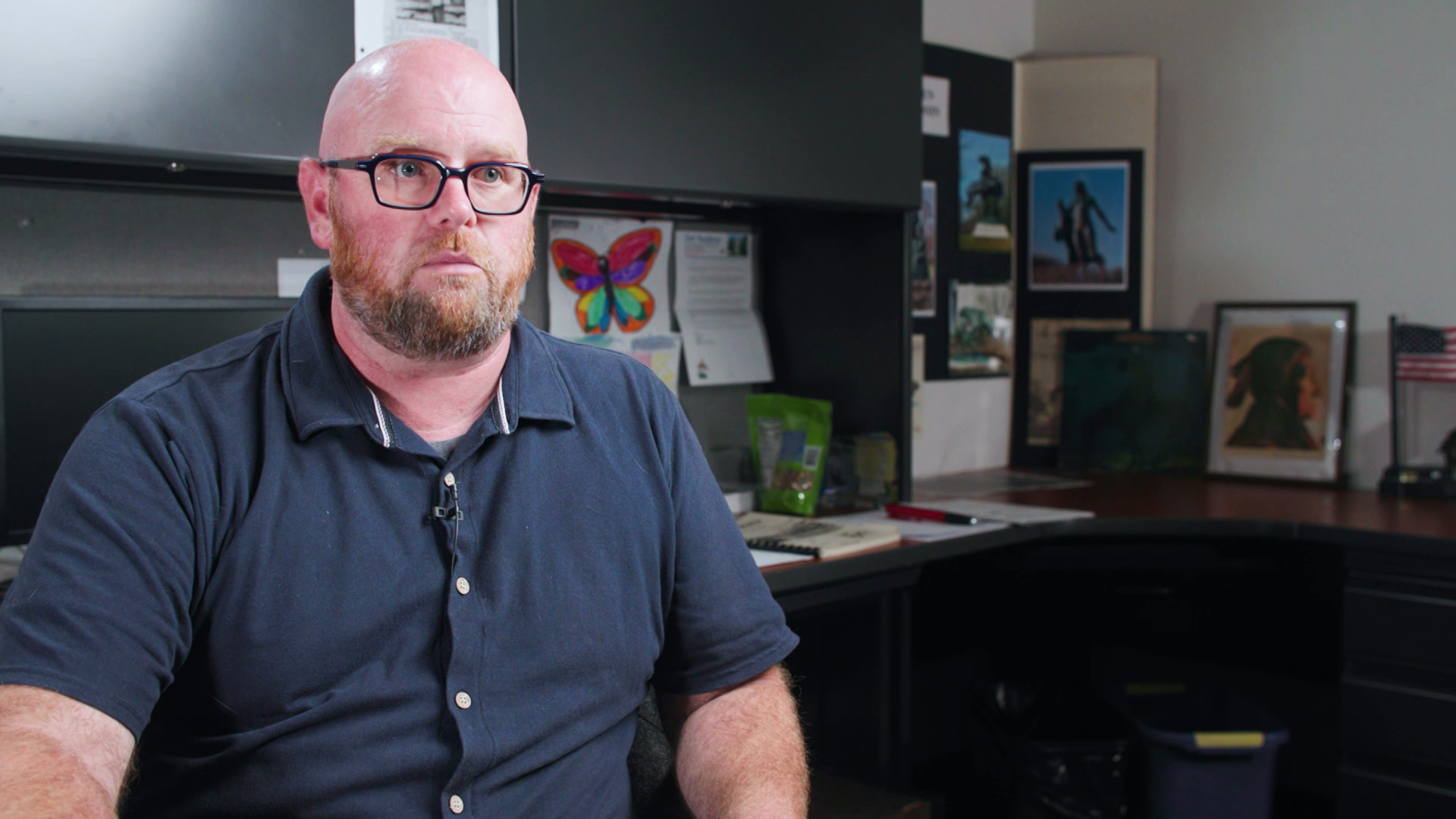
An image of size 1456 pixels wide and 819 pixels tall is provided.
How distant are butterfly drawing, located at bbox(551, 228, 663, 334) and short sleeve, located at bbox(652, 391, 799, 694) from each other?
2.87 ft

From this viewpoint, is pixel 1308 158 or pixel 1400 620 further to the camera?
pixel 1308 158

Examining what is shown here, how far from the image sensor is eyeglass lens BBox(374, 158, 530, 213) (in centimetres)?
113

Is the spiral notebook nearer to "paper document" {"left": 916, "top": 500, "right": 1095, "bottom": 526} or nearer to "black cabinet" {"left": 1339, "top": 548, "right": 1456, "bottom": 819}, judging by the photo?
"paper document" {"left": 916, "top": 500, "right": 1095, "bottom": 526}

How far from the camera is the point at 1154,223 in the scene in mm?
2744

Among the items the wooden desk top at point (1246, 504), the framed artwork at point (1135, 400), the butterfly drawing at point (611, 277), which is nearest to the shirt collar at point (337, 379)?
the butterfly drawing at point (611, 277)

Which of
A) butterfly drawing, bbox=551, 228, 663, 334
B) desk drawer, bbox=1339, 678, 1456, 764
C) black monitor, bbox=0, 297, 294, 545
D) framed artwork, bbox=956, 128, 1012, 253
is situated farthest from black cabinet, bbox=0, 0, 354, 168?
desk drawer, bbox=1339, 678, 1456, 764

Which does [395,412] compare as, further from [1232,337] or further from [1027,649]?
[1232,337]

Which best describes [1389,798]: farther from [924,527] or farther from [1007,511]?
[924,527]

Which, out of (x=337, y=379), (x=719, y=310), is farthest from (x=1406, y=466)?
(x=337, y=379)

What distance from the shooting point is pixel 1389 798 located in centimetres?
191

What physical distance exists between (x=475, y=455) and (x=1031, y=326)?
6.20 feet

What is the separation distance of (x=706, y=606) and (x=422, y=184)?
509 mm

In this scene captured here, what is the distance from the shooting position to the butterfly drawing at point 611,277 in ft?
6.84

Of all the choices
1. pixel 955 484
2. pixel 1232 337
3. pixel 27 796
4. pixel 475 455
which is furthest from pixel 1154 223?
pixel 27 796
